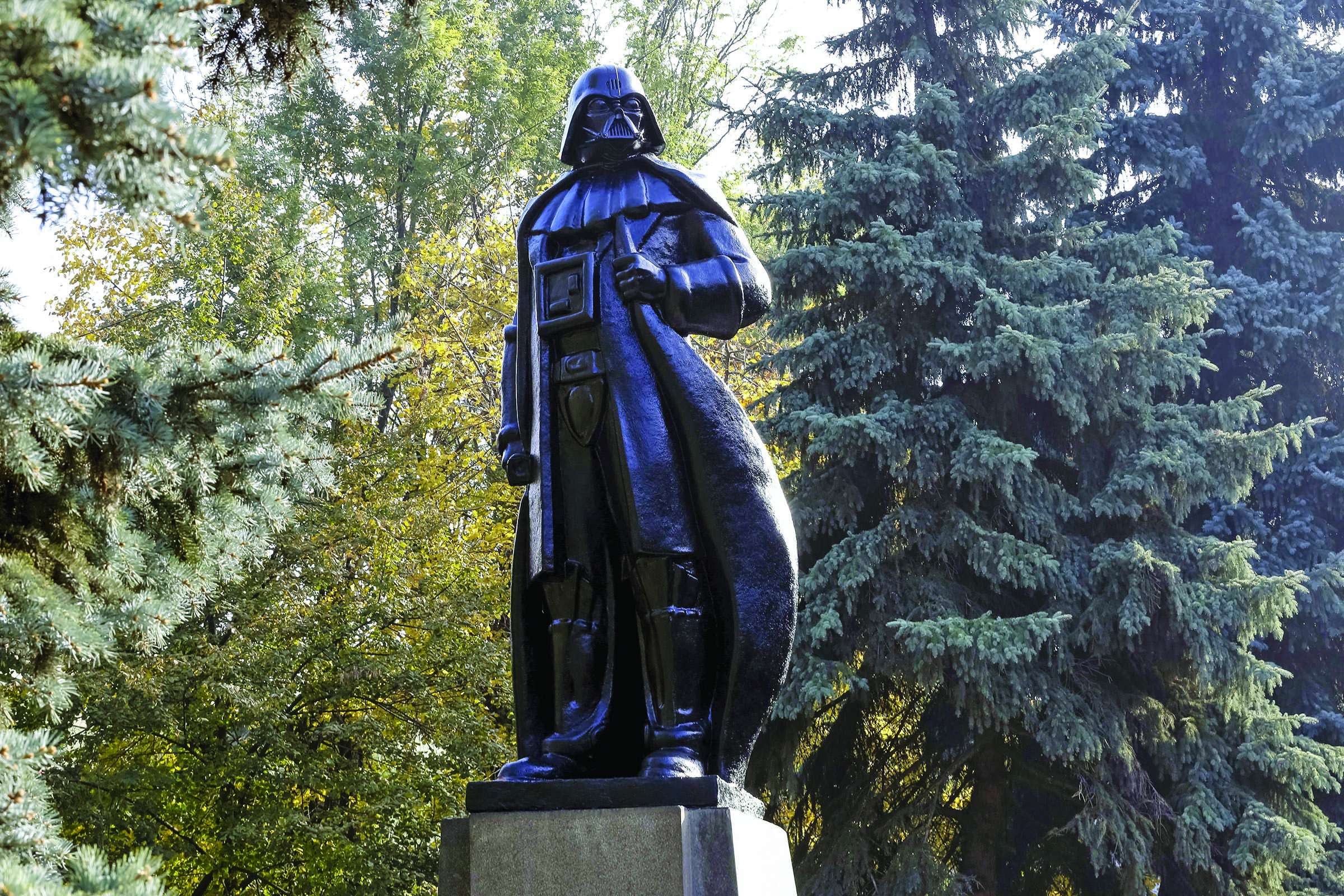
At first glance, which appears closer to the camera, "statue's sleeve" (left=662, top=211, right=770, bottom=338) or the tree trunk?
"statue's sleeve" (left=662, top=211, right=770, bottom=338)

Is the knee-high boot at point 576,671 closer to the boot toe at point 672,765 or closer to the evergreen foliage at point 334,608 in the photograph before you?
the boot toe at point 672,765

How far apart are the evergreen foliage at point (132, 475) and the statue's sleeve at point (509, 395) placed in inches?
40.8

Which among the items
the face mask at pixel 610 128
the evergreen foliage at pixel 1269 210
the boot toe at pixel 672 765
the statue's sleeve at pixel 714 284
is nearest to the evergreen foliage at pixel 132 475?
the boot toe at pixel 672 765

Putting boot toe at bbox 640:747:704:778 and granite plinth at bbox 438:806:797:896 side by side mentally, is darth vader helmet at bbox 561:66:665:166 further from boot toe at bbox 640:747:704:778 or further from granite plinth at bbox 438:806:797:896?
granite plinth at bbox 438:806:797:896

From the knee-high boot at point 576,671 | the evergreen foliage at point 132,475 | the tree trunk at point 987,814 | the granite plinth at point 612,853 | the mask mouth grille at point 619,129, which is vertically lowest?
the tree trunk at point 987,814

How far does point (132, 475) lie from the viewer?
2936mm

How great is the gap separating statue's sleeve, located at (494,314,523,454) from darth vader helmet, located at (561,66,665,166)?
65 centimetres

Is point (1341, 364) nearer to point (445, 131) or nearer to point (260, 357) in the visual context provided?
point (445, 131)

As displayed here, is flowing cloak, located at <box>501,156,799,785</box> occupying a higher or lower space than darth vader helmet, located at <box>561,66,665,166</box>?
lower

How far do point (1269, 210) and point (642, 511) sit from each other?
1387 centimetres

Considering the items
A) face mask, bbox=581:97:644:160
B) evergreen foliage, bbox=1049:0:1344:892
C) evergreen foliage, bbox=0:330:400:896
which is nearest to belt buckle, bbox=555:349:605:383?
face mask, bbox=581:97:644:160

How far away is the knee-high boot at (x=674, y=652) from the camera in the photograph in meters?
3.78

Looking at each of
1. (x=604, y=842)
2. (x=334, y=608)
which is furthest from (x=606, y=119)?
(x=334, y=608)

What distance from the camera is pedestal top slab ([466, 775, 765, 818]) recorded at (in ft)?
11.3
